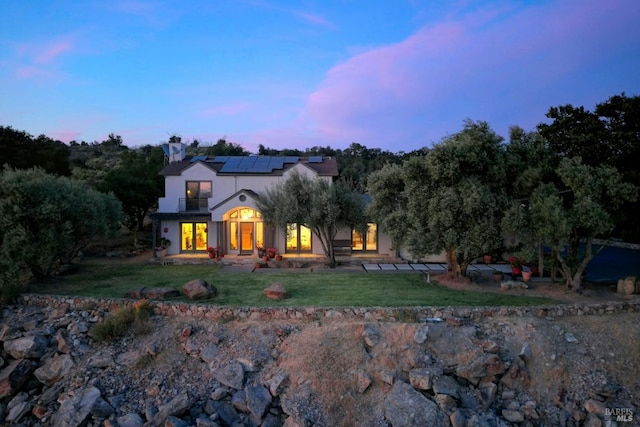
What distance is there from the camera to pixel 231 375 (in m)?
9.95

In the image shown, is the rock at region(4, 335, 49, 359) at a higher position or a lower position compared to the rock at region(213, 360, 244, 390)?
higher

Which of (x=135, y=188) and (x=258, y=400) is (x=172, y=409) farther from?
(x=135, y=188)

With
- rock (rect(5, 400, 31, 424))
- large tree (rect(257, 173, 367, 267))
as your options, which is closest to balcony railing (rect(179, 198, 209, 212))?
large tree (rect(257, 173, 367, 267))

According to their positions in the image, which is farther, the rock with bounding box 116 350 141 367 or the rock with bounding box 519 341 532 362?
the rock with bounding box 116 350 141 367

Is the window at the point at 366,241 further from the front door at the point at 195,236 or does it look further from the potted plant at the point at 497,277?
the front door at the point at 195,236

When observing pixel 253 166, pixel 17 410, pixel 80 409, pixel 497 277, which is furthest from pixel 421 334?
pixel 253 166

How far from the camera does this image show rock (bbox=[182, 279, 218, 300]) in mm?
13289

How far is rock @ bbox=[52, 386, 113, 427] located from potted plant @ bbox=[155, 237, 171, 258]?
41.0ft

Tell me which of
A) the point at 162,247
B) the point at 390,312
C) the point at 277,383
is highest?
the point at 162,247

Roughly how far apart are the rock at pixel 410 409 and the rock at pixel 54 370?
9.43 m

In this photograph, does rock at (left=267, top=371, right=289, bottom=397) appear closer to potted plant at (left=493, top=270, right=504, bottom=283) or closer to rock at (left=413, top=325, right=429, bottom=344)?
rock at (left=413, top=325, right=429, bottom=344)

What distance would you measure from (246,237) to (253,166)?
17.0ft

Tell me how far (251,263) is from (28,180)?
11029mm

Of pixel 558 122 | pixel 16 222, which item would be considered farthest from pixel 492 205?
pixel 16 222
